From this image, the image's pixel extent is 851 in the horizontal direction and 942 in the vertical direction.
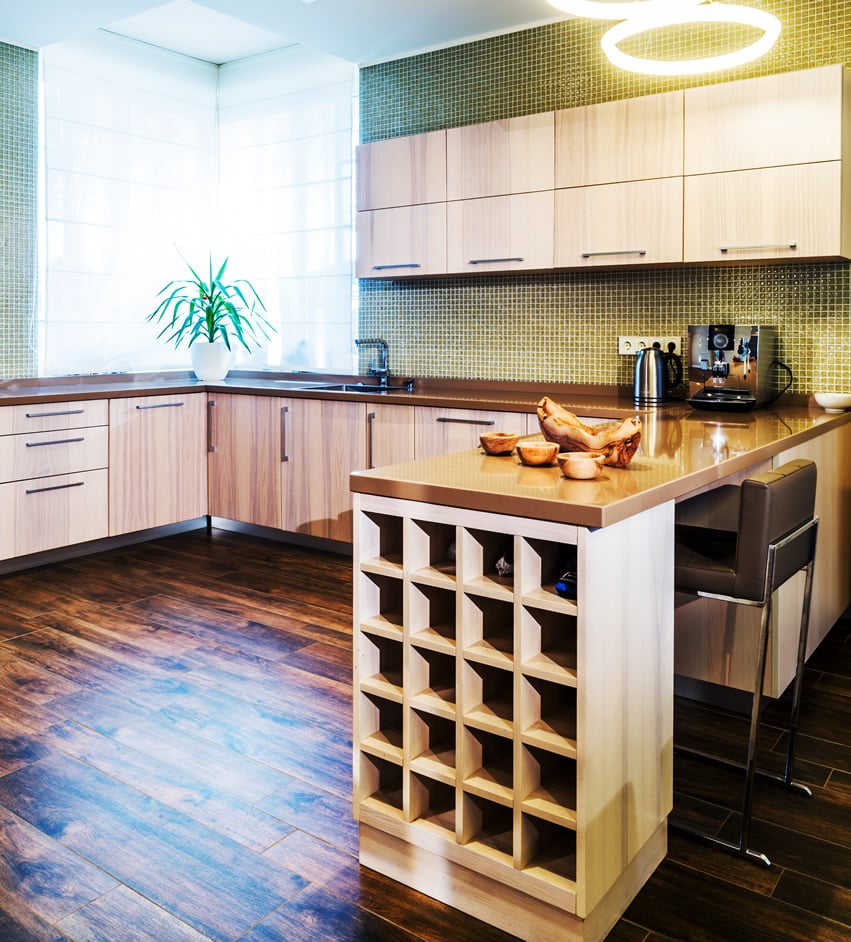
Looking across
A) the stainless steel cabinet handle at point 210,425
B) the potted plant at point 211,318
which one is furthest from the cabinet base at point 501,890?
the potted plant at point 211,318

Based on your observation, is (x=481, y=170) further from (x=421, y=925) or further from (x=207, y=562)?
(x=421, y=925)

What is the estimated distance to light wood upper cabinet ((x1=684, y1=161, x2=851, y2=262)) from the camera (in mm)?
3189

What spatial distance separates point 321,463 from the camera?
446cm

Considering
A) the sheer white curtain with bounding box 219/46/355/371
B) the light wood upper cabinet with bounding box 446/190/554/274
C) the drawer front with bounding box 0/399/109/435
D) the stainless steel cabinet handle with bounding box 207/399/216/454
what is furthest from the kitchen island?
the sheer white curtain with bounding box 219/46/355/371

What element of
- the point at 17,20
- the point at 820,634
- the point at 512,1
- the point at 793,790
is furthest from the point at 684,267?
the point at 17,20

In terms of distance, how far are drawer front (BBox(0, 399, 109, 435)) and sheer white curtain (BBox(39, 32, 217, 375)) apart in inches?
27.4

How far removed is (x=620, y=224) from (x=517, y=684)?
2566 millimetres

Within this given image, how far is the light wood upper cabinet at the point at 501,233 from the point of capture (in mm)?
3891

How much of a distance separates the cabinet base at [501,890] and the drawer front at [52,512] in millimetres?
2770

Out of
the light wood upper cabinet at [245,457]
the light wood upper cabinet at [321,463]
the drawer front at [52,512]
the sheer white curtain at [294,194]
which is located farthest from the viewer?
the sheer white curtain at [294,194]

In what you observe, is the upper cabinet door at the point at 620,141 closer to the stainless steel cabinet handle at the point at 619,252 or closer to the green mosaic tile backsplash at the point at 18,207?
the stainless steel cabinet handle at the point at 619,252

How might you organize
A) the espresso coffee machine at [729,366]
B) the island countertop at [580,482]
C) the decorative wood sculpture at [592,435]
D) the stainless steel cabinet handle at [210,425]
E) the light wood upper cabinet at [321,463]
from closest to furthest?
the island countertop at [580,482] < the decorative wood sculpture at [592,435] < the espresso coffee machine at [729,366] < the light wood upper cabinet at [321,463] < the stainless steel cabinet handle at [210,425]

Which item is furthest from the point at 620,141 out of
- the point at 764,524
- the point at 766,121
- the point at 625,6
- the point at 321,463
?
the point at 764,524

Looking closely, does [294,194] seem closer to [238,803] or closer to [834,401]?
[834,401]
